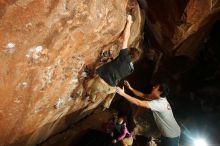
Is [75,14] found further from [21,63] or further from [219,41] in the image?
[219,41]

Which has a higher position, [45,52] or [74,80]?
[45,52]

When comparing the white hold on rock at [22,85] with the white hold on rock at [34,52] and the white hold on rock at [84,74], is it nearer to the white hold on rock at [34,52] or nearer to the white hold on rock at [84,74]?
the white hold on rock at [34,52]

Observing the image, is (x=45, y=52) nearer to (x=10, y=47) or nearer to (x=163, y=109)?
(x=10, y=47)

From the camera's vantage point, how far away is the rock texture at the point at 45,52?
4062mm

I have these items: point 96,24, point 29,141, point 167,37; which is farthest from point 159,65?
point 29,141

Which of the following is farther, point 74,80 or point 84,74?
point 84,74

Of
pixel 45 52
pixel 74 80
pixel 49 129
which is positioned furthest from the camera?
pixel 49 129

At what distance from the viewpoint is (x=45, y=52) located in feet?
15.0

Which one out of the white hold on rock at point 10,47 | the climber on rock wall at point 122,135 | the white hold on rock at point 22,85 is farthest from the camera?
the climber on rock wall at point 122,135

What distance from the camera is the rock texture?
13.3ft

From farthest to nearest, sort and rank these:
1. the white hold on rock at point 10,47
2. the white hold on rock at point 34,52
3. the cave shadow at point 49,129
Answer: the cave shadow at point 49,129
the white hold on rock at point 34,52
the white hold on rock at point 10,47

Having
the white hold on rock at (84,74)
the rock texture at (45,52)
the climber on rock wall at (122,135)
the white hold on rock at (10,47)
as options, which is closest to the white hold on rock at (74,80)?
the rock texture at (45,52)

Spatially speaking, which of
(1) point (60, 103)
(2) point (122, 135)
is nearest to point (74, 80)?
(1) point (60, 103)

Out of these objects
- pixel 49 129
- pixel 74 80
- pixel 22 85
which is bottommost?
pixel 49 129
